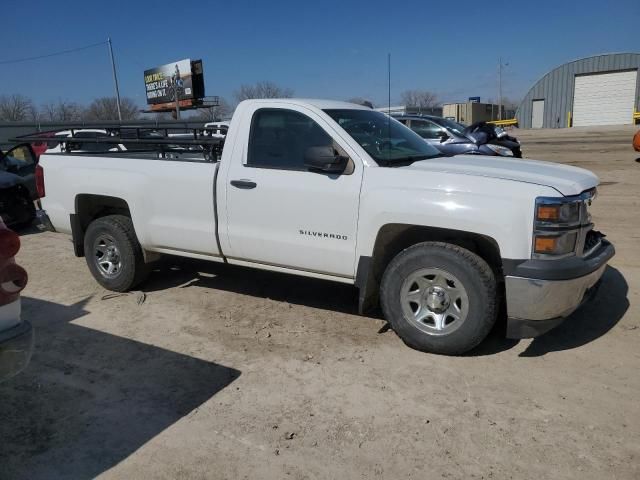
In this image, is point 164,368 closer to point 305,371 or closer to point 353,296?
point 305,371

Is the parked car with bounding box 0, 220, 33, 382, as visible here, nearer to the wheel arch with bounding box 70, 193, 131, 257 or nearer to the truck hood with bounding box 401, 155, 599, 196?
the truck hood with bounding box 401, 155, 599, 196

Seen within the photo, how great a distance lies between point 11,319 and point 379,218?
8.26ft

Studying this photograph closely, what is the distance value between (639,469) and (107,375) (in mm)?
3477

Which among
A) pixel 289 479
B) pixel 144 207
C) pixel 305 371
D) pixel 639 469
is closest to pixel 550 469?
pixel 639 469

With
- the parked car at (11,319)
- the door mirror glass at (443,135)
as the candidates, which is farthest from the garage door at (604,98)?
the parked car at (11,319)

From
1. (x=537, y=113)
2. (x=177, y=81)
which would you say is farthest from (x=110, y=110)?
(x=537, y=113)

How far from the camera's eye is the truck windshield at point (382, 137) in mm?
4497

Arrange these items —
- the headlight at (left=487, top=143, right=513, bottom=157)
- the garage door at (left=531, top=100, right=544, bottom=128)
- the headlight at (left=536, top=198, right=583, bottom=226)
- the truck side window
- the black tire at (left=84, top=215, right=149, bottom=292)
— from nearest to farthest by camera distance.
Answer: the headlight at (left=536, top=198, right=583, bottom=226) < the truck side window < the black tire at (left=84, top=215, right=149, bottom=292) < the headlight at (left=487, top=143, right=513, bottom=157) < the garage door at (left=531, top=100, right=544, bottom=128)

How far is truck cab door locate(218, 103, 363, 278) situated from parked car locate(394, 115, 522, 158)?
8.42 m

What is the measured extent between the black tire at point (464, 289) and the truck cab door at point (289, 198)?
15.6 inches

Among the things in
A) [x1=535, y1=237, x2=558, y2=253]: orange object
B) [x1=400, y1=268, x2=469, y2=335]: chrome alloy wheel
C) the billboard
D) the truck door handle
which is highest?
A: the billboard

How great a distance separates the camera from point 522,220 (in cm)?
366

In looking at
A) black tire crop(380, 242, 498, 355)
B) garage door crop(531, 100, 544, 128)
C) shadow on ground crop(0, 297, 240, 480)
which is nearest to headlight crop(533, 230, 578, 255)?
black tire crop(380, 242, 498, 355)

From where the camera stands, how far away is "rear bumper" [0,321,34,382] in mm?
2750
